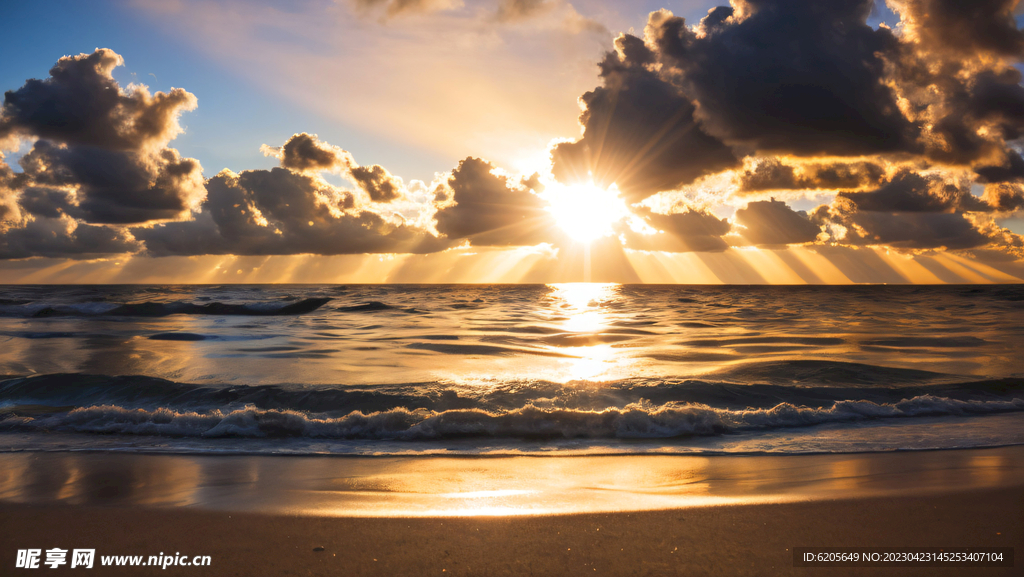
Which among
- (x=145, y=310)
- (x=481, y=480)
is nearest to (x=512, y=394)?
(x=481, y=480)

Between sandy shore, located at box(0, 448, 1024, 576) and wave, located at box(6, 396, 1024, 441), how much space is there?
1.69 m

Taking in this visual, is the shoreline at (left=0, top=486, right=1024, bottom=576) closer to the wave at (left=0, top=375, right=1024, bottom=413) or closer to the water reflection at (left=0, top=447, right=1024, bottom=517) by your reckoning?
the water reflection at (left=0, top=447, right=1024, bottom=517)

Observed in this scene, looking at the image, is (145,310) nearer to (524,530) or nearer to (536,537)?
(524,530)

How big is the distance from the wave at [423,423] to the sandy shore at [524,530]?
5.55ft

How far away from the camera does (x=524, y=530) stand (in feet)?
11.4

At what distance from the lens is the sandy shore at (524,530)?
10.0ft

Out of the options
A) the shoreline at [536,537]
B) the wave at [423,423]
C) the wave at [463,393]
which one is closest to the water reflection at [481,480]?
the shoreline at [536,537]

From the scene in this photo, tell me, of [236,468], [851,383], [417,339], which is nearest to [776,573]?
[236,468]

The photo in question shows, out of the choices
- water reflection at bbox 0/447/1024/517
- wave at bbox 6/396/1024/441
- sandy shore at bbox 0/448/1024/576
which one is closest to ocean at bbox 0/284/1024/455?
wave at bbox 6/396/1024/441

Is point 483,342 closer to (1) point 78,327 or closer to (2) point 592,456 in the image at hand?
(2) point 592,456

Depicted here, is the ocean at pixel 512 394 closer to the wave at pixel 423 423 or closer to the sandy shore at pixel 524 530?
the wave at pixel 423 423

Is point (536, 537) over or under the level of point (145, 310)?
under

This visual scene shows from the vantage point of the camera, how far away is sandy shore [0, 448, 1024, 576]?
121 inches

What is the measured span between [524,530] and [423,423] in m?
3.20
